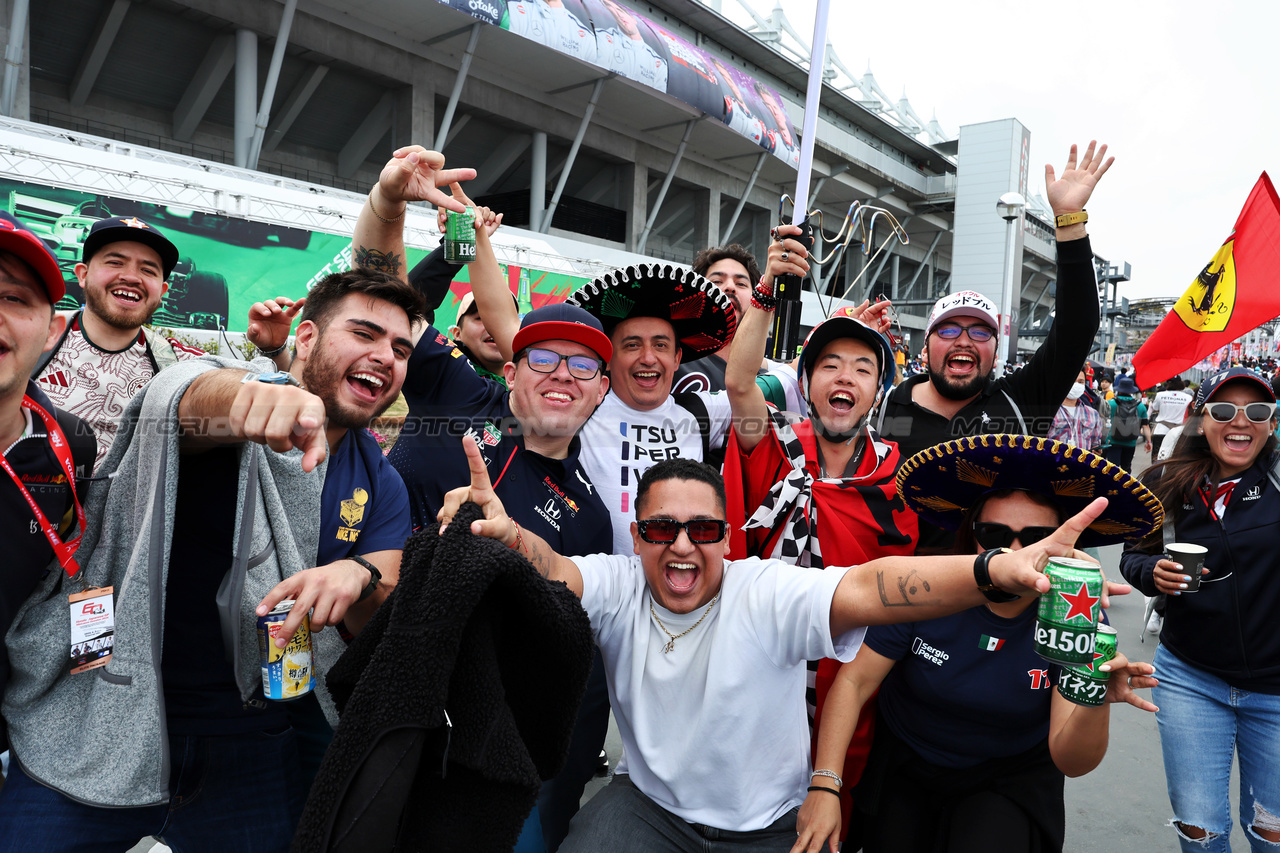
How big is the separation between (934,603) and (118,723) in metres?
1.99

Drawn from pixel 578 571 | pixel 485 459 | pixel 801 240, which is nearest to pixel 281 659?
pixel 578 571

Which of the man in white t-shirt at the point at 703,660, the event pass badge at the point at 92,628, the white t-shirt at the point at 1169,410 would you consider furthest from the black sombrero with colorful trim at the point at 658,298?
the white t-shirt at the point at 1169,410

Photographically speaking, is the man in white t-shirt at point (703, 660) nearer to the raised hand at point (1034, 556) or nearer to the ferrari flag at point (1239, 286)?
the raised hand at point (1034, 556)

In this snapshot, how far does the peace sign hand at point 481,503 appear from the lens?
1722mm

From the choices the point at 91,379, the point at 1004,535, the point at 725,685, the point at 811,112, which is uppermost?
the point at 811,112

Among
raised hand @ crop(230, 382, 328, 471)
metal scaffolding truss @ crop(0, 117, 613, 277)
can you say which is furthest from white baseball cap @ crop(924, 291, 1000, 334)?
metal scaffolding truss @ crop(0, 117, 613, 277)

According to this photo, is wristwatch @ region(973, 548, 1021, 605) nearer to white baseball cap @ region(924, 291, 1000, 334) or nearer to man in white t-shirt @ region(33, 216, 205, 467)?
white baseball cap @ region(924, 291, 1000, 334)

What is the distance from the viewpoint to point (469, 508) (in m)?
1.70

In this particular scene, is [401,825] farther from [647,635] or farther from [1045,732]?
[1045,732]

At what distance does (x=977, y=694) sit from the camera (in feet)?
6.95

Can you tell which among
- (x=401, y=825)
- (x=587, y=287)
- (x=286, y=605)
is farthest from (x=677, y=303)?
(x=401, y=825)

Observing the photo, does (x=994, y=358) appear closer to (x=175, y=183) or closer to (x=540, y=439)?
(x=540, y=439)

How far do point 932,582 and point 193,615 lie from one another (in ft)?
6.32

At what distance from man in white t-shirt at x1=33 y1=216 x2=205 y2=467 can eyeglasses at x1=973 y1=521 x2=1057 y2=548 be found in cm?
333
